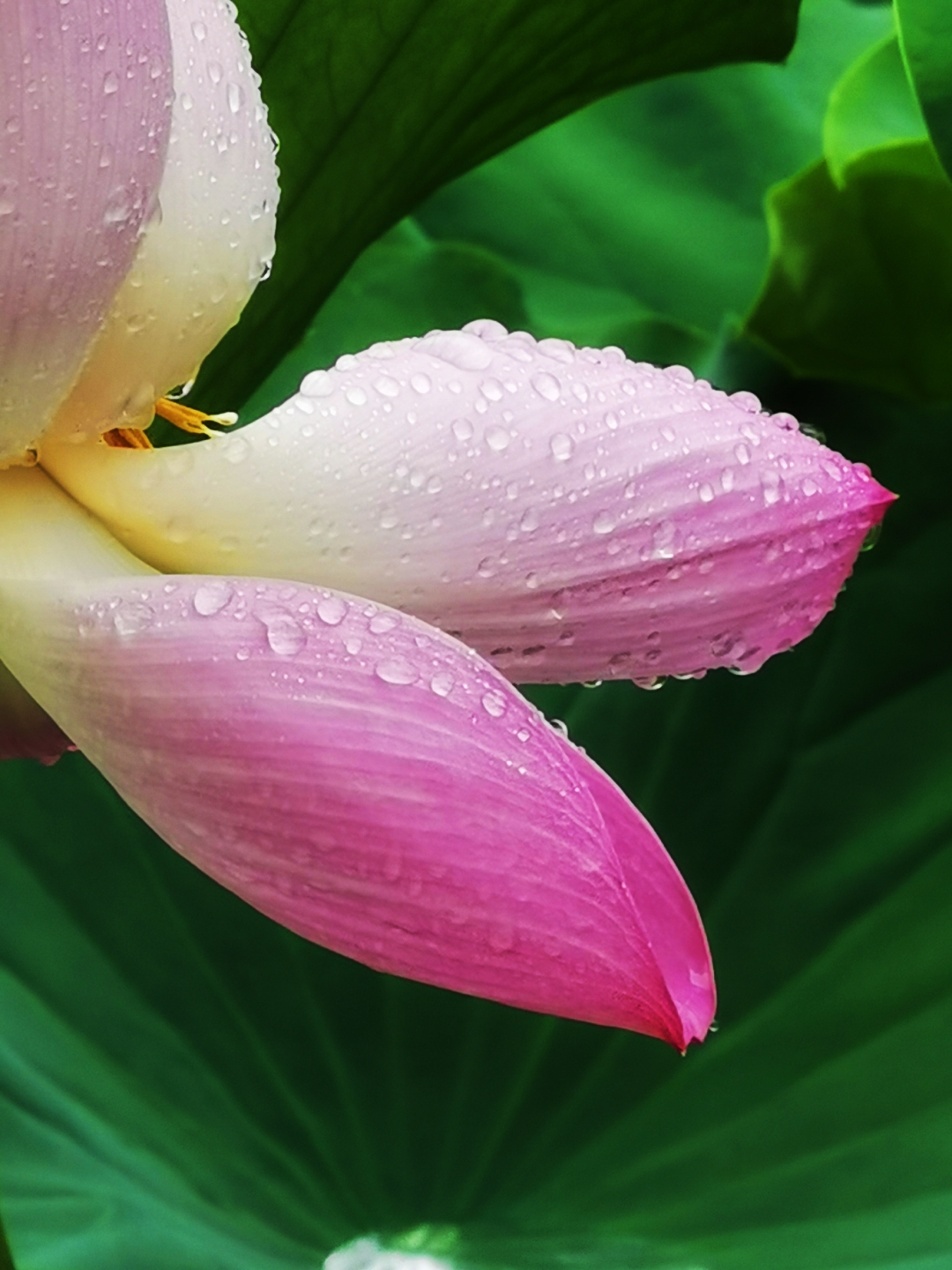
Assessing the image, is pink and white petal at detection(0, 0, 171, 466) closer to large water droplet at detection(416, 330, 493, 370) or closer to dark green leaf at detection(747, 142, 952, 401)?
large water droplet at detection(416, 330, 493, 370)

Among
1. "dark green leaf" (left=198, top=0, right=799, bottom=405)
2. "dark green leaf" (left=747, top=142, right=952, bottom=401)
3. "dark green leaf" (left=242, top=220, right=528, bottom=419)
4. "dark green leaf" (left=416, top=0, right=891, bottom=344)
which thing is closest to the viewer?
"dark green leaf" (left=198, top=0, right=799, bottom=405)

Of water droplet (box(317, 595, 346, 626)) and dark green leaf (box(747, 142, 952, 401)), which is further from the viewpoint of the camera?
dark green leaf (box(747, 142, 952, 401))

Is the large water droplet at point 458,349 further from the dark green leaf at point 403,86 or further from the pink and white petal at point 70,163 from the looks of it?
the dark green leaf at point 403,86

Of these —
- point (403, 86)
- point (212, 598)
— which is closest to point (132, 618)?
point (212, 598)

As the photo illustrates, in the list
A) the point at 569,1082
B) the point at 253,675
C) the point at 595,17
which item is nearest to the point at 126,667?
the point at 253,675

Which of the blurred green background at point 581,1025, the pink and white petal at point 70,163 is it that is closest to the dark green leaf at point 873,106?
the blurred green background at point 581,1025

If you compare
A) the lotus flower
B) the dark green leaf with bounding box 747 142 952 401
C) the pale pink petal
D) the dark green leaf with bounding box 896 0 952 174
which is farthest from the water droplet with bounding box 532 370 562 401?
the dark green leaf with bounding box 747 142 952 401
